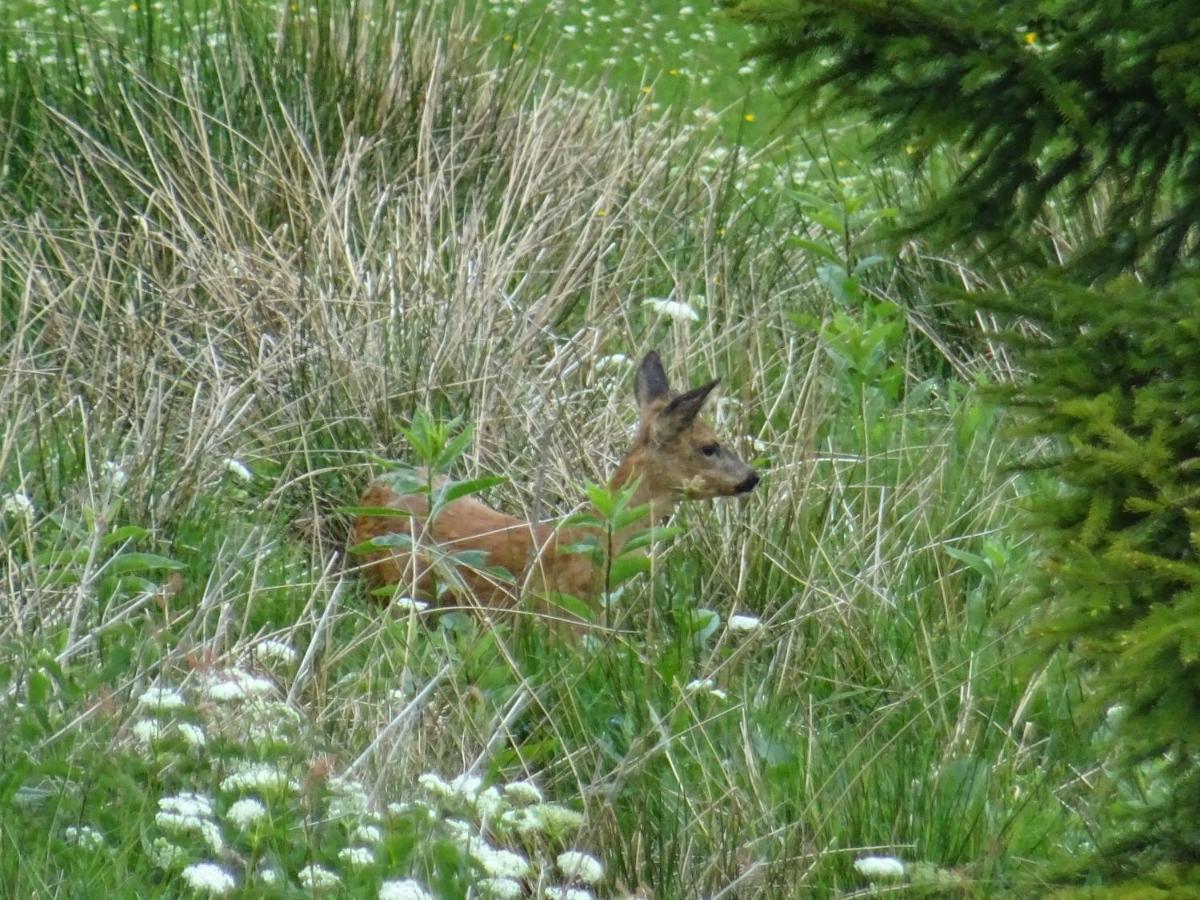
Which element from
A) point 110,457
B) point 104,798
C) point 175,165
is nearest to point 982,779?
point 104,798

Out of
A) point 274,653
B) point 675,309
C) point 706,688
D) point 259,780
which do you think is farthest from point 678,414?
point 259,780

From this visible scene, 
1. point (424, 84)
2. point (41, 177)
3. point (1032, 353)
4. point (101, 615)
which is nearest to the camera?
point (1032, 353)

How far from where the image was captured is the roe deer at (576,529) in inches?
203

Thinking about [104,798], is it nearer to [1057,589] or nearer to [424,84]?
[1057,589]

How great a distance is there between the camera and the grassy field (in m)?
3.10

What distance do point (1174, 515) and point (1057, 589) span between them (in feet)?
0.87

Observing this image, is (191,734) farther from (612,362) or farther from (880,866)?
(612,362)

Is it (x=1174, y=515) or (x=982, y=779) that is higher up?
(x=1174, y=515)

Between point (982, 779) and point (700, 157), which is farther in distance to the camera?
point (700, 157)

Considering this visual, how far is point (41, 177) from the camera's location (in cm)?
672

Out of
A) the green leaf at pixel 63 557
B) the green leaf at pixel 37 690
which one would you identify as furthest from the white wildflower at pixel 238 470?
the green leaf at pixel 37 690

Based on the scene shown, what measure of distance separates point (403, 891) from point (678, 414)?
291 cm

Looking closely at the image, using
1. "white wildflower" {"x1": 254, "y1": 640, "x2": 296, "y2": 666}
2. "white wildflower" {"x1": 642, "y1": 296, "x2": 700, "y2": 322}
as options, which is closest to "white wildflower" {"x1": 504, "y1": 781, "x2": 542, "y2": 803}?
"white wildflower" {"x1": 254, "y1": 640, "x2": 296, "y2": 666}

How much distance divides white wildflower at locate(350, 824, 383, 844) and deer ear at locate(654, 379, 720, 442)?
2.54m
